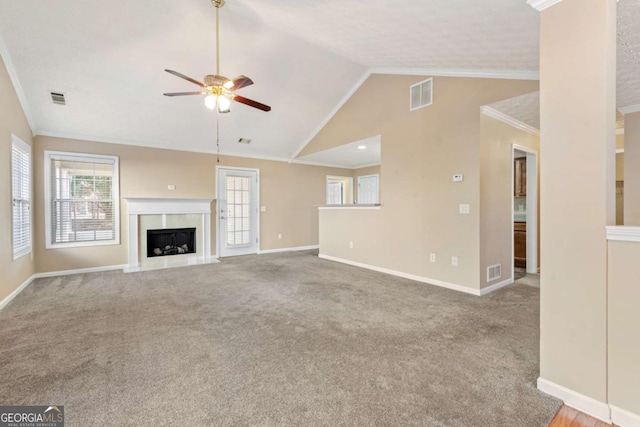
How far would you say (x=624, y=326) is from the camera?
1.51 meters

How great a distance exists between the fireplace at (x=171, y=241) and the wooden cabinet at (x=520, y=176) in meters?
6.69

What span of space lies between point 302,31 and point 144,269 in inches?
193

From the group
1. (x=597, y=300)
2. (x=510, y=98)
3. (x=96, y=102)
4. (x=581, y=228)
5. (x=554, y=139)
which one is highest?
(x=96, y=102)

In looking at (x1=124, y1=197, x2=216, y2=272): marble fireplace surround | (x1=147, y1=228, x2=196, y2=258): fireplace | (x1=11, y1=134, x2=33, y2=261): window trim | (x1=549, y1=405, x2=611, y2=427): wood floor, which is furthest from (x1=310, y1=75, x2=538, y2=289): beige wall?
(x1=11, y1=134, x2=33, y2=261): window trim

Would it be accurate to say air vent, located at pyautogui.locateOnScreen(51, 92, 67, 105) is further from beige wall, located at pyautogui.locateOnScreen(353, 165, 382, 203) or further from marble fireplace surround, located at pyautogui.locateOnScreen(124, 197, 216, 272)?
beige wall, located at pyautogui.locateOnScreen(353, 165, 382, 203)

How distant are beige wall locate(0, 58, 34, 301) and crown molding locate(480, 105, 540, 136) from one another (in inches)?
234

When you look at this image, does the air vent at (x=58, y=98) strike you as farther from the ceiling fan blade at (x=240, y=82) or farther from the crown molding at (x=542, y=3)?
the crown molding at (x=542, y=3)

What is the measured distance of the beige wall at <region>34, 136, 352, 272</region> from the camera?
493cm

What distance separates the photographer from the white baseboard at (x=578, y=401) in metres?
1.56

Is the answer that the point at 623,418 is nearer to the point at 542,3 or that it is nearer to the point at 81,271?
the point at 542,3

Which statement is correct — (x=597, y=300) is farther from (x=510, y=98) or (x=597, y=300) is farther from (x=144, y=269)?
(x=144, y=269)

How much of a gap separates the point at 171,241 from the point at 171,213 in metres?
0.61

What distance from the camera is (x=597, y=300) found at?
5.20 feet

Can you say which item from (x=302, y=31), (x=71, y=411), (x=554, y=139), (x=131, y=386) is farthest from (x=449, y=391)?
(x=302, y=31)
